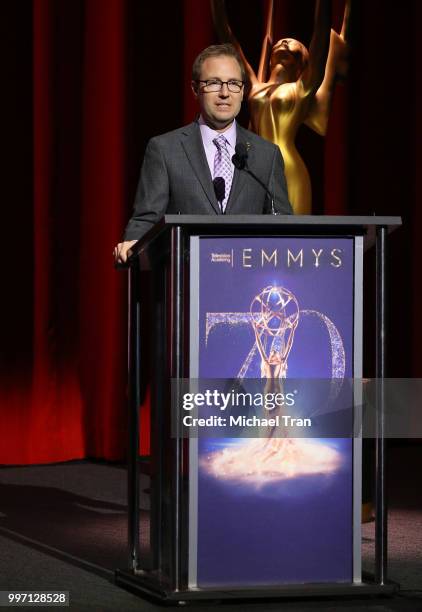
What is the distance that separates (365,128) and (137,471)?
11.3 ft

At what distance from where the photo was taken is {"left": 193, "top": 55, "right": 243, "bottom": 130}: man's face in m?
2.26

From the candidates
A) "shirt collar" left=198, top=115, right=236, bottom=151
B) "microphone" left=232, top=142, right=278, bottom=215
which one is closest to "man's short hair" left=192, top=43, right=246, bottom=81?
"shirt collar" left=198, top=115, right=236, bottom=151

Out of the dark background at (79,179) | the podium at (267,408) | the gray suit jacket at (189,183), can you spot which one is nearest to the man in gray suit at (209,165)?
the gray suit jacket at (189,183)

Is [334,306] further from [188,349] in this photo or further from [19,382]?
[19,382]

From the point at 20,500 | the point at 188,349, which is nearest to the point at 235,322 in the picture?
the point at 188,349

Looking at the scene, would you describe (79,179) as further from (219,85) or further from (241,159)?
(241,159)

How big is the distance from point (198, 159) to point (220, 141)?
0.22ft

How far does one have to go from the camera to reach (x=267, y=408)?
2.04 meters

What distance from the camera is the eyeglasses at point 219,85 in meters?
2.26

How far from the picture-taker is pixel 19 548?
279cm

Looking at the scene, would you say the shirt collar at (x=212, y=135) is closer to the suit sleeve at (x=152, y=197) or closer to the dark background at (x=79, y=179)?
the suit sleeve at (x=152, y=197)

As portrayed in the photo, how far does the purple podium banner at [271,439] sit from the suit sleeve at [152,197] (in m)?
0.30

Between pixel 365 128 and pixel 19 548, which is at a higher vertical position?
pixel 365 128

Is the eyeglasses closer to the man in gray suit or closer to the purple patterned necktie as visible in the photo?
the man in gray suit
